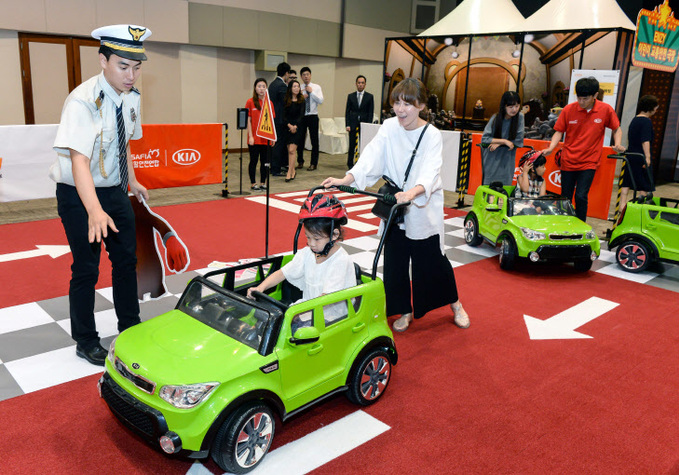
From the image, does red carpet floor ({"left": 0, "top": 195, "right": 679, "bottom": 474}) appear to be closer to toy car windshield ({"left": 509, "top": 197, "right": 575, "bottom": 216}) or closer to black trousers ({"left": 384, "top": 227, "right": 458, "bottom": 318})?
black trousers ({"left": 384, "top": 227, "right": 458, "bottom": 318})

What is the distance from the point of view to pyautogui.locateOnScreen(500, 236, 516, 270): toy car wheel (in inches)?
227

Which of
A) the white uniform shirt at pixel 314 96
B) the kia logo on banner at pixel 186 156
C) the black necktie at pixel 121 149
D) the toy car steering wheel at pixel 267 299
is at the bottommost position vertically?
the toy car steering wheel at pixel 267 299

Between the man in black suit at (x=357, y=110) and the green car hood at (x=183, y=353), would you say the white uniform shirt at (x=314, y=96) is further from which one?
the green car hood at (x=183, y=353)

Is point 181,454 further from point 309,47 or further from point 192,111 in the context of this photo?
point 309,47

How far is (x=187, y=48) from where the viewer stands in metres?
13.8

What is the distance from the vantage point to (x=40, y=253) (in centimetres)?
580

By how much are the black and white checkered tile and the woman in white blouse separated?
1439mm

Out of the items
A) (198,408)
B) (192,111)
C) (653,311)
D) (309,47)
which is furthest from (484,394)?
(309,47)

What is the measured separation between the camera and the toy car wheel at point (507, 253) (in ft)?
19.0

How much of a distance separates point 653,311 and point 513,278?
4.21 feet

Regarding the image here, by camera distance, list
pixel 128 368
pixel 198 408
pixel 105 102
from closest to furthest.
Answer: pixel 198 408, pixel 128 368, pixel 105 102

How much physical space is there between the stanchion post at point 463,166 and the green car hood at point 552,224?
117 inches

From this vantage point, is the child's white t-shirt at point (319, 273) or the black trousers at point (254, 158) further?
the black trousers at point (254, 158)

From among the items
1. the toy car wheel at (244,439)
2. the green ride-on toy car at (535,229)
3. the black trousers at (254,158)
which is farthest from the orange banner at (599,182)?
the toy car wheel at (244,439)
